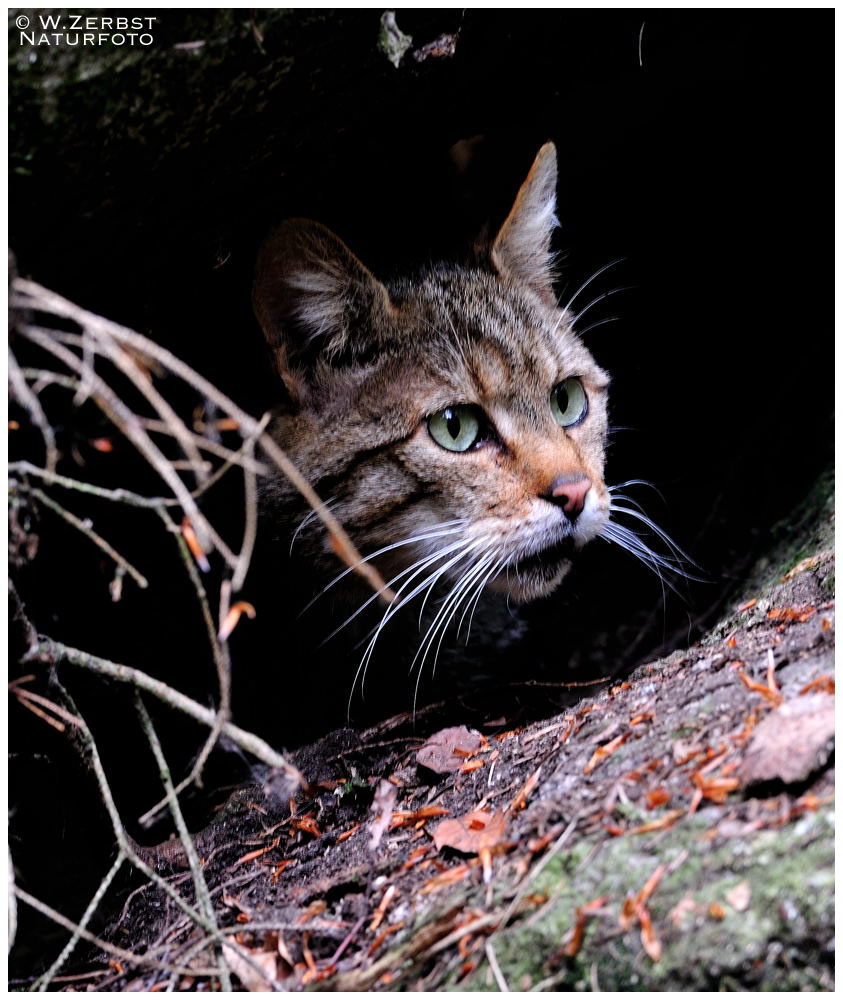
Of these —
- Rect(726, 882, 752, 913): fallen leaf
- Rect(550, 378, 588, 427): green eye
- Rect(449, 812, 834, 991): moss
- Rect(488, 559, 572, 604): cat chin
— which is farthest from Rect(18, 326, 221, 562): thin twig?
Rect(550, 378, 588, 427): green eye

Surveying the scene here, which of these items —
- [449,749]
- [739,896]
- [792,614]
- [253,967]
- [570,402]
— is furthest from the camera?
[570,402]

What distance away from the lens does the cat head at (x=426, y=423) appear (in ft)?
8.34

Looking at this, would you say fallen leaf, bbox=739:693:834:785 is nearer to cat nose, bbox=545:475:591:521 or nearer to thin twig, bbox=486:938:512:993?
thin twig, bbox=486:938:512:993

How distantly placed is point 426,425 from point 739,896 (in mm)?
1708

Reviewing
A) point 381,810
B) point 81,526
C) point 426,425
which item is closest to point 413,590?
point 426,425

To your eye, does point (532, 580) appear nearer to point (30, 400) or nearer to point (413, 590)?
point (413, 590)

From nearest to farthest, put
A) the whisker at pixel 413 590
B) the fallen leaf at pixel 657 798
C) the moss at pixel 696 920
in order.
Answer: the moss at pixel 696 920 → the fallen leaf at pixel 657 798 → the whisker at pixel 413 590

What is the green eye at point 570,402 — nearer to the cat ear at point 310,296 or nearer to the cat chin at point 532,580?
the cat chin at point 532,580

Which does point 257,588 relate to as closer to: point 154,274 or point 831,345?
point 154,274

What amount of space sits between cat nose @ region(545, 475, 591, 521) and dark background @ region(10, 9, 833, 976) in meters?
1.10

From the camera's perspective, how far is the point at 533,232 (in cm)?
311

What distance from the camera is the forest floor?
1365 millimetres

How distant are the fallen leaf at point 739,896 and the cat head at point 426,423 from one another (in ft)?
4.19

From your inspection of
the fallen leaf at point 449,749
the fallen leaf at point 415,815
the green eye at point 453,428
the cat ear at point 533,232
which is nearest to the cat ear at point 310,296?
the green eye at point 453,428
